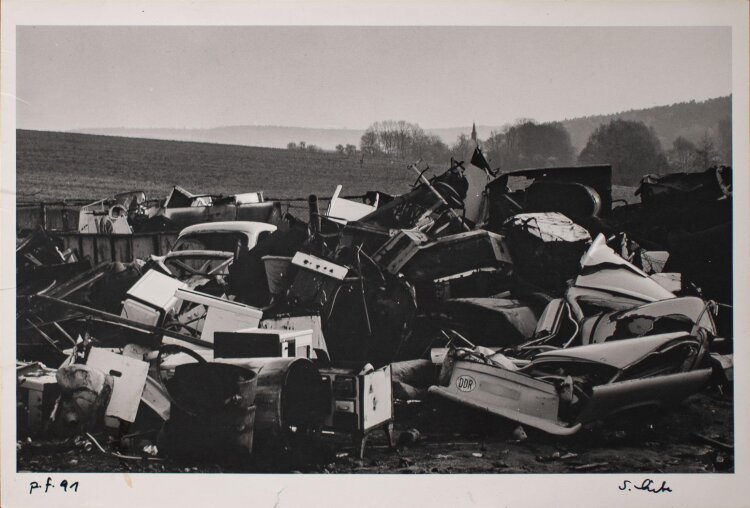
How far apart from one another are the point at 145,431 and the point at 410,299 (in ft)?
5.87

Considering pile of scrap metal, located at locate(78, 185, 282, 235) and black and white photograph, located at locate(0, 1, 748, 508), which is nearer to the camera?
black and white photograph, located at locate(0, 1, 748, 508)

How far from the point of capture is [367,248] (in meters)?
3.92

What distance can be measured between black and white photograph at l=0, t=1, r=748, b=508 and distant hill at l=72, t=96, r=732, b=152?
17 millimetres

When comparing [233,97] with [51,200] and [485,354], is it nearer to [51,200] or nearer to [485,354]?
[51,200]

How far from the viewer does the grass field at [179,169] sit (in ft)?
12.9

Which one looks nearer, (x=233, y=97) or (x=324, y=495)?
(x=324, y=495)

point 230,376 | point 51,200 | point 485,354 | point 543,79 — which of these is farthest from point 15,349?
point 543,79

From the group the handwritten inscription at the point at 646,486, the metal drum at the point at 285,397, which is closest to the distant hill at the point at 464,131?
the metal drum at the point at 285,397

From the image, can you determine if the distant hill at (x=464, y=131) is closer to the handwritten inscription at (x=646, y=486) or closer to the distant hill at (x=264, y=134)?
the distant hill at (x=264, y=134)

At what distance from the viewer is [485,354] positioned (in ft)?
11.6

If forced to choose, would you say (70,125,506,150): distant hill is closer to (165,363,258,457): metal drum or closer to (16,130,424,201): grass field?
(16,130,424,201): grass field

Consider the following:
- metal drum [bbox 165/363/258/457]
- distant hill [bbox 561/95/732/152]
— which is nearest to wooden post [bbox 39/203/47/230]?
metal drum [bbox 165/363/258/457]

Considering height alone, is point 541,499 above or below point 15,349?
below

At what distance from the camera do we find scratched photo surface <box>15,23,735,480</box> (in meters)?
3.61
